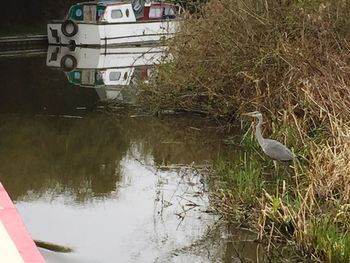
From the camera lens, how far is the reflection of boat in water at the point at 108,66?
541 inches

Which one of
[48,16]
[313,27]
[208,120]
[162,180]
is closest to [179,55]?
[208,120]

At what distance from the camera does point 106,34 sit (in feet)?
79.7

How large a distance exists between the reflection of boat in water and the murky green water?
425mm

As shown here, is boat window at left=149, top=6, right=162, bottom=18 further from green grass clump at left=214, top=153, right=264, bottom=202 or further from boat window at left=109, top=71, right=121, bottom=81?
green grass clump at left=214, top=153, right=264, bottom=202

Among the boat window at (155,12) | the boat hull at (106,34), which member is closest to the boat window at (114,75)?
the boat hull at (106,34)

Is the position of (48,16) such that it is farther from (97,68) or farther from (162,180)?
(162,180)

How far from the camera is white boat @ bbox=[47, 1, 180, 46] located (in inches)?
954

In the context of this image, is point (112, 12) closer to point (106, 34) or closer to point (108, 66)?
point (106, 34)

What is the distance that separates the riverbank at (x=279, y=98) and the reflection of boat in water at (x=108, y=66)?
1.16m

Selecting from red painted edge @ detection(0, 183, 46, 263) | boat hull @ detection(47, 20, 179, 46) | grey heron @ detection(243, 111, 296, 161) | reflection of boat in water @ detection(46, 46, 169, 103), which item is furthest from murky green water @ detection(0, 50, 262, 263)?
boat hull @ detection(47, 20, 179, 46)

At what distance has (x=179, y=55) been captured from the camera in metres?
11.4

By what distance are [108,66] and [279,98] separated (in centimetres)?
1030

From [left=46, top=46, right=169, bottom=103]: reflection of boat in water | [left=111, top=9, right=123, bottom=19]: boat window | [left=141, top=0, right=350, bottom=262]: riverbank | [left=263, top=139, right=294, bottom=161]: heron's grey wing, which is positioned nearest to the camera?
[left=141, top=0, right=350, bottom=262]: riverbank

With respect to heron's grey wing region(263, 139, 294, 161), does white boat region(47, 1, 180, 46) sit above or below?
below
